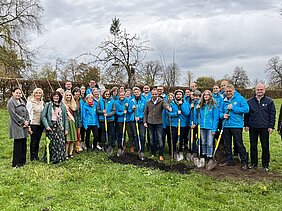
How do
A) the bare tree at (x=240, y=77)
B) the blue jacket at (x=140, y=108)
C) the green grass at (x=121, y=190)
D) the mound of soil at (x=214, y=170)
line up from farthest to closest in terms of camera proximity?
the bare tree at (x=240, y=77) < the blue jacket at (x=140, y=108) < the mound of soil at (x=214, y=170) < the green grass at (x=121, y=190)

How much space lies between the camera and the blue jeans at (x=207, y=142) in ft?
25.3

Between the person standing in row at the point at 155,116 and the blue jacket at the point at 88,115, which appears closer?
the person standing in row at the point at 155,116

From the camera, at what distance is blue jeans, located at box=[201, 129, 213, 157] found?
770cm

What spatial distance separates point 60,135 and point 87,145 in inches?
65.0

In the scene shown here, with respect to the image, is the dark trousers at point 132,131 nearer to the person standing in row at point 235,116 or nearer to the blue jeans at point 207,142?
the blue jeans at point 207,142

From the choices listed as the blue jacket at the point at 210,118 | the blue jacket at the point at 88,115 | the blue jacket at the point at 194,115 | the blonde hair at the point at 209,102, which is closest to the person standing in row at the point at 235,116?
the blue jacket at the point at 210,118

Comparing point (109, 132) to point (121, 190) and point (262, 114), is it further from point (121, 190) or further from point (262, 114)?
point (262, 114)

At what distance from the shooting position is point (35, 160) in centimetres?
806

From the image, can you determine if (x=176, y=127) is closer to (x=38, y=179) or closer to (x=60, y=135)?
(x=60, y=135)

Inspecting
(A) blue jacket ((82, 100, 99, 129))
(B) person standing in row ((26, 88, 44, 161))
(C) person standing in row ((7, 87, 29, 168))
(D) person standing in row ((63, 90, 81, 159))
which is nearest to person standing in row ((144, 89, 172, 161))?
(A) blue jacket ((82, 100, 99, 129))

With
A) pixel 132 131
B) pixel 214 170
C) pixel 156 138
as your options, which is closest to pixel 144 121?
pixel 156 138

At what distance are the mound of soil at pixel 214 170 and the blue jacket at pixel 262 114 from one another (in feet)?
3.64

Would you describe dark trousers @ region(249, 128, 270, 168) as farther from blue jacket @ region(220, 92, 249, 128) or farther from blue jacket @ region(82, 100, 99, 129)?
blue jacket @ region(82, 100, 99, 129)

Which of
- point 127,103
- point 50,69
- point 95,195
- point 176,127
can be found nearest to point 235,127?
point 176,127
